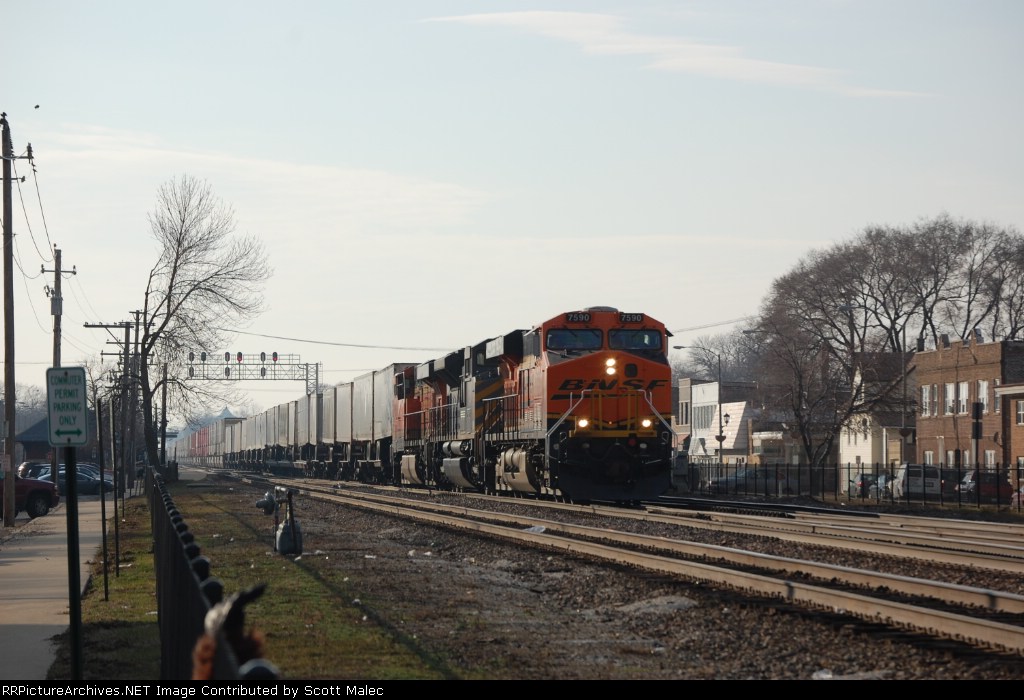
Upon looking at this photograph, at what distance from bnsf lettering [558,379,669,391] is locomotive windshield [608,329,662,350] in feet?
3.09

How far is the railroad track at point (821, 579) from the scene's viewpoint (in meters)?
9.55

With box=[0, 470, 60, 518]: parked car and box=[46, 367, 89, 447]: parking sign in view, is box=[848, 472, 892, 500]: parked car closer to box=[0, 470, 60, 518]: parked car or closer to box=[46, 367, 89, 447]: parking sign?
box=[0, 470, 60, 518]: parked car

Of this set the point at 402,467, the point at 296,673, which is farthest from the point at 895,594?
the point at 402,467

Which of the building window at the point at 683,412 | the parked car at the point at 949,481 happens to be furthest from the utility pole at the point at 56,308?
the building window at the point at 683,412

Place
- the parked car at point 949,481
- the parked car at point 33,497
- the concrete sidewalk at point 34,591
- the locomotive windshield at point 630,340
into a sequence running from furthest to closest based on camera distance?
the parked car at point 949,481
the parked car at point 33,497
the locomotive windshield at point 630,340
the concrete sidewalk at point 34,591

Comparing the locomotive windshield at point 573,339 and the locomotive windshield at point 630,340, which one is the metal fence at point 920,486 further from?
the locomotive windshield at point 573,339

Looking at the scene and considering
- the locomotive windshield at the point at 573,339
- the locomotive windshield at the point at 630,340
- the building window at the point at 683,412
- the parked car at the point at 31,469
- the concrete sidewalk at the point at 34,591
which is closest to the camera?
the concrete sidewalk at the point at 34,591

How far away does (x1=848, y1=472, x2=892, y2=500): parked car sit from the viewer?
39353mm

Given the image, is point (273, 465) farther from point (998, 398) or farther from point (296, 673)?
point (296, 673)

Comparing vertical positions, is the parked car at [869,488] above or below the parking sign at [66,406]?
below

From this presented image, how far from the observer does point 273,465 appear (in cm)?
7388

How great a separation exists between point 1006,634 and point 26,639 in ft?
29.2

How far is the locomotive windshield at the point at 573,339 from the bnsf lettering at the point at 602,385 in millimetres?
844
